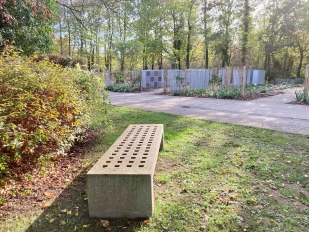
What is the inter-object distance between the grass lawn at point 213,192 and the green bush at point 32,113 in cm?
57

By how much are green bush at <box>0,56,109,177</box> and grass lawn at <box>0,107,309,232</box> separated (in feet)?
1.86

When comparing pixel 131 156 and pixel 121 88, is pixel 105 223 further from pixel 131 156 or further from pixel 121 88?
pixel 121 88

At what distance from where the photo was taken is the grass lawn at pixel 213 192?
6.94 ft

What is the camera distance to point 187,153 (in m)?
3.83

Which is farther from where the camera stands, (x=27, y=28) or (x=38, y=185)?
(x=27, y=28)

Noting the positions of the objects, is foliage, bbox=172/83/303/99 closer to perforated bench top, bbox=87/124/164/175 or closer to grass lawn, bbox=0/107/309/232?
grass lawn, bbox=0/107/309/232

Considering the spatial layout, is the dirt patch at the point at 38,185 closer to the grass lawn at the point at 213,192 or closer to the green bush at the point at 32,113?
the grass lawn at the point at 213,192

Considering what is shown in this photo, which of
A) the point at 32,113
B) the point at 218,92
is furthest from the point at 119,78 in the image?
the point at 32,113

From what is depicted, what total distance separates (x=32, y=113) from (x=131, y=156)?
42.5 inches

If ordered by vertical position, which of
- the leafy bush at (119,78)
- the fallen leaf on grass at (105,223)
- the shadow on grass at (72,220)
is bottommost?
the shadow on grass at (72,220)

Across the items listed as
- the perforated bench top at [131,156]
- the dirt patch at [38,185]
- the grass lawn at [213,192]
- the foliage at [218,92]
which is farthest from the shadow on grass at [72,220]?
the foliage at [218,92]

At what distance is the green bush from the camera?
1984 mm

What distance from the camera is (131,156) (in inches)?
98.0

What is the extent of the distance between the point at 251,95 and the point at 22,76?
1109 cm
